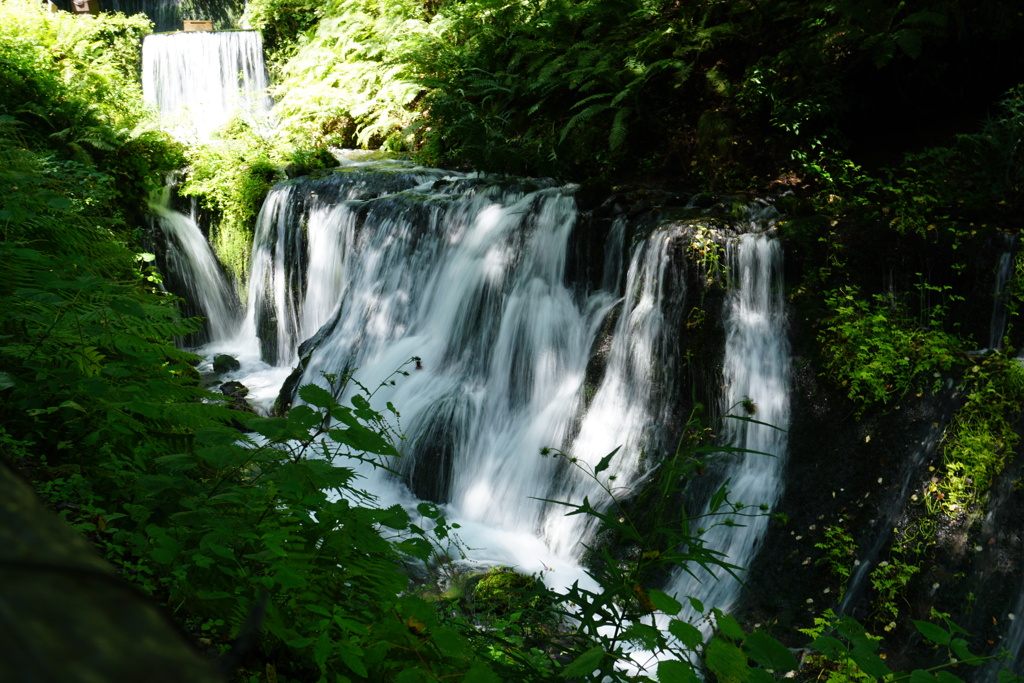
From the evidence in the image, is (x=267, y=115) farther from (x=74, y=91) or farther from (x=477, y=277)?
(x=477, y=277)

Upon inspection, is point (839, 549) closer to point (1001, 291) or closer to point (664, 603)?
point (1001, 291)

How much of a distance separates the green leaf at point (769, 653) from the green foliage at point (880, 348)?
384 cm

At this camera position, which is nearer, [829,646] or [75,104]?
[829,646]

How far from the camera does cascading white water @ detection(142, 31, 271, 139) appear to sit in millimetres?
15867

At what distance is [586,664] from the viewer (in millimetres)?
1877

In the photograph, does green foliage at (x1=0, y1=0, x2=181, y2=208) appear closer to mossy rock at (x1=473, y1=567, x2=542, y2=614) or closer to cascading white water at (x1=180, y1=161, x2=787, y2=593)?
cascading white water at (x1=180, y1=161, x2=787, y2=593)

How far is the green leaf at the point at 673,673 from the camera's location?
1827 mm

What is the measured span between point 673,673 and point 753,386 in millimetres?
4310

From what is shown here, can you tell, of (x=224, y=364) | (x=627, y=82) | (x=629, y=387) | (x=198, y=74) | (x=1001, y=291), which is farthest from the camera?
(x=198, y=74)

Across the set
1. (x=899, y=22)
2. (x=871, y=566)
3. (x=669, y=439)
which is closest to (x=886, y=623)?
(x=871, y=566)

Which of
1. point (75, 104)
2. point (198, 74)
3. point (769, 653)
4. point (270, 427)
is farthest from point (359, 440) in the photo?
point (198, 74)

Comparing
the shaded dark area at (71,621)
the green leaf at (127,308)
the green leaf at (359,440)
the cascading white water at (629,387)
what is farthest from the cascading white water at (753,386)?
the shaded dark area at (71,621)

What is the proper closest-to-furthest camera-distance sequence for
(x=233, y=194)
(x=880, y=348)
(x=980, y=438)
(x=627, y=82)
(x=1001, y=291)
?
(x=980, y=438), (x=1001, y=291), (x=880, y=348), (x=627, y=82), (x=233, y=194)

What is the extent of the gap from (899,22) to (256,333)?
9.48 meters
